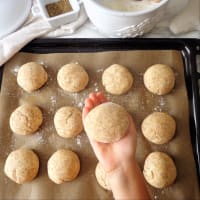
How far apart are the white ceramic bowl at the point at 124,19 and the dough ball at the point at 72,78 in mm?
166

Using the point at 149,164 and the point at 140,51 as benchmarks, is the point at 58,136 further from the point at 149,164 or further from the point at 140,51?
the point at 140,51

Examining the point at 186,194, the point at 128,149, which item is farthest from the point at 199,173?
the point at 128,149

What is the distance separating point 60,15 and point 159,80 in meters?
0.42

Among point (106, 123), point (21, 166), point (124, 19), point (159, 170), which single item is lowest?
point (159, 170)

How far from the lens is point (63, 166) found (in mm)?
1114

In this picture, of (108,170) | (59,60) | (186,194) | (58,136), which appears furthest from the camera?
(59,60)

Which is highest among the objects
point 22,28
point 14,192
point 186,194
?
point 22,28

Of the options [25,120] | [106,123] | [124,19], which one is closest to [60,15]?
[124,19]

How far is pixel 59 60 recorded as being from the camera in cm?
129

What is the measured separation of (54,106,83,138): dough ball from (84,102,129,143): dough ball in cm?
17

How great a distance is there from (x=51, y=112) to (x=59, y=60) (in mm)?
193

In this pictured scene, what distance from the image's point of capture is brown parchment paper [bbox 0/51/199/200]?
111 centimetres

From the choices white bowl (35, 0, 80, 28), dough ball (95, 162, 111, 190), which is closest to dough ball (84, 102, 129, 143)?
dough ball (95, 162, 111, 190)

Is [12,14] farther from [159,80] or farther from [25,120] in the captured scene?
[159,80]
